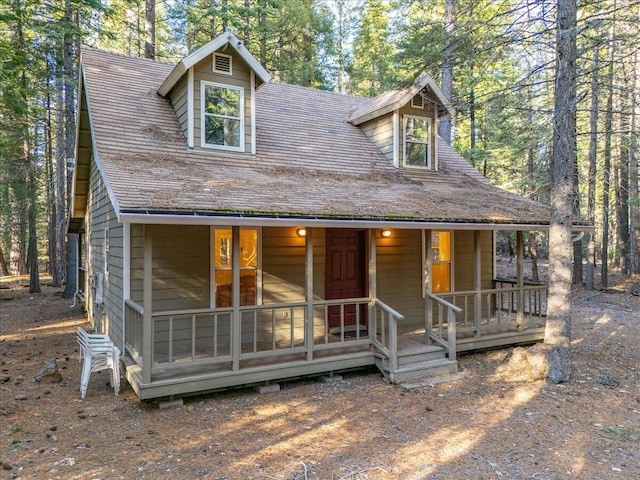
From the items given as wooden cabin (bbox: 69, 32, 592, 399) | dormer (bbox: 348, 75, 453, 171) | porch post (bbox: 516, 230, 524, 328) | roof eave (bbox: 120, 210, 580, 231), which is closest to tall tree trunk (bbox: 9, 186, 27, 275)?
wooden cabin (bbox: 69, 32, 592, 399)

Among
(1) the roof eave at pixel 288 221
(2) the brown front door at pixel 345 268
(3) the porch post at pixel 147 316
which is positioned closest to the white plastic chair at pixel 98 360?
(3) the porch post at pixel 147 316

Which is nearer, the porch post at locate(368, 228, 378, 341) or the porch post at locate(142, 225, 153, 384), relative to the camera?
the porch post at locate(142, 225, 153, 384)

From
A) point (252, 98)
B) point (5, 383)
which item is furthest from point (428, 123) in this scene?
point (5, 383)

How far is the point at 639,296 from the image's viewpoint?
15531 mm

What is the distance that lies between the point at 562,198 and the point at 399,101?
444cm

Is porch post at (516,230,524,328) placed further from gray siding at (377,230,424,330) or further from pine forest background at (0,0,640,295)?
pine forest background at (0,0,640,295)

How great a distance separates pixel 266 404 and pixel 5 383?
4267 mm

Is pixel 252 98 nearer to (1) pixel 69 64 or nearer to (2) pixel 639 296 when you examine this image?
(1) pixel 69 64

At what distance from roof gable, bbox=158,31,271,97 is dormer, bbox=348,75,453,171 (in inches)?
127

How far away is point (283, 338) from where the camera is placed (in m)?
7.77

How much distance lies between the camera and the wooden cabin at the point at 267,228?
600 cm

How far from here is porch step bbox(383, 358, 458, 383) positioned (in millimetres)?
6625

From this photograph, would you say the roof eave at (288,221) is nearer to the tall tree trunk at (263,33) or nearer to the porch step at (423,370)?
the porch step at (423,370)

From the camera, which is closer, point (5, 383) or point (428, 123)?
point (5, 383)
